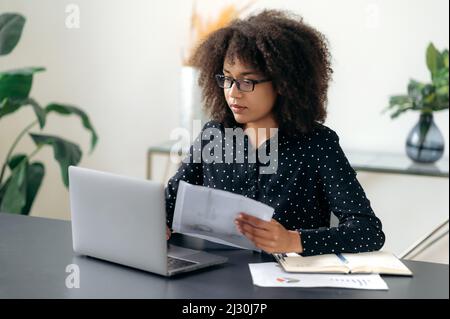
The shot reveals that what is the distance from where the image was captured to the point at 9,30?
9.63ft

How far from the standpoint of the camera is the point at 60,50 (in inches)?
134

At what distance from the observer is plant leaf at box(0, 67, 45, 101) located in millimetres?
2900

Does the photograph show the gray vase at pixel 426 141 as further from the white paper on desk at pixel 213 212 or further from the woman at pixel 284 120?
the white paper on desk at pixel 213 212

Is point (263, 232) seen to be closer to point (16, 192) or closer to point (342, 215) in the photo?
point (342, 215)

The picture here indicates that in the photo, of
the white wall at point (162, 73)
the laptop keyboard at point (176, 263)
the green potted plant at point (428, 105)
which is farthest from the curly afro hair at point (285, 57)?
the white wall at point (162, 73)

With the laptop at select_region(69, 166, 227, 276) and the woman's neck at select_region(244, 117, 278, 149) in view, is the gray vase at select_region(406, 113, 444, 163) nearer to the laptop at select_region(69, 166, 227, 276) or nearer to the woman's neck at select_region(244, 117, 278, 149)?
the woman's neck at select_region(244, 117, 278, 149)

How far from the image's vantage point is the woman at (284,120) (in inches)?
73.5

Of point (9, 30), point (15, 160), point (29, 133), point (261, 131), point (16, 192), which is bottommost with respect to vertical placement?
point (16, 192)

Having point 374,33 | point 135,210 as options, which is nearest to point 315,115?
point 135,210

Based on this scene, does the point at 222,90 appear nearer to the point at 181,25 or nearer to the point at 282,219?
the point at 282,219

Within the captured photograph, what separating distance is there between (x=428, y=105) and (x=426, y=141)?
0.52 ft

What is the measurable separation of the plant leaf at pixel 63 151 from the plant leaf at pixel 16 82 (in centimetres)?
19

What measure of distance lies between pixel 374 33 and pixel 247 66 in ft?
4.76

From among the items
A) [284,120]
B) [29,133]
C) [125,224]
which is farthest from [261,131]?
[29,133]
